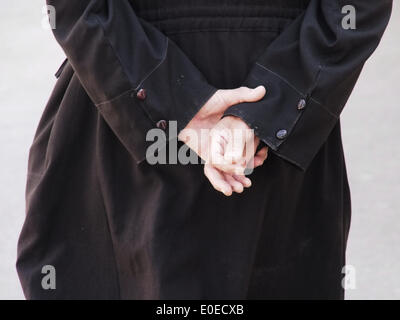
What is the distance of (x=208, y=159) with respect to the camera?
5.10ft

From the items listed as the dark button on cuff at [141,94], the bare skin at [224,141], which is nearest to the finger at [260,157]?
the bare skin at [224,141]

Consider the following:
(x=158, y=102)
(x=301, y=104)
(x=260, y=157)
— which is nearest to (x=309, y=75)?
(x=301, y=104)

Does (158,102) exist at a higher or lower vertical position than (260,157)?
higher

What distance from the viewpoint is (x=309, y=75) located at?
5.16 feet

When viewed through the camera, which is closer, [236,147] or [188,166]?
[236,147]

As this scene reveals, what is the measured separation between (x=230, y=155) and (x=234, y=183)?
7 cm

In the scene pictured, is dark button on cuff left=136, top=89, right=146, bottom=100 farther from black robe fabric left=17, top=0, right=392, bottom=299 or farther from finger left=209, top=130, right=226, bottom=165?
finger left=209, top=130, right=226, bottom=165

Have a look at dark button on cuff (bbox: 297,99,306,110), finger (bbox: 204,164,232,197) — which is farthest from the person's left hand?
dark button on cuff (bbox: 297,99,306,110)

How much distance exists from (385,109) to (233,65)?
8.82ft

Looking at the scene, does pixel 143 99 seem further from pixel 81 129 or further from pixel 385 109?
pixel 385 109

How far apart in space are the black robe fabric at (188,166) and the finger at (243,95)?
0.01 m

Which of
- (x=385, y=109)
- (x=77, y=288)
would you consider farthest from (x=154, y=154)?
(x=385, y=109)

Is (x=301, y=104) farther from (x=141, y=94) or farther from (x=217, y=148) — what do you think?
(x=141, y=94)

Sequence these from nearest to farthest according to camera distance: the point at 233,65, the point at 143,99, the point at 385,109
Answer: the point at 143,99 → the point at 233,65 → the point at 385,109
